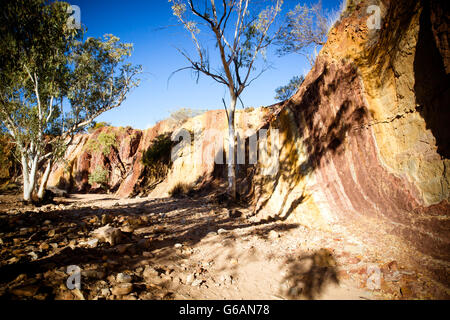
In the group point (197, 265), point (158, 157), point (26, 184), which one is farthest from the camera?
point (158, 157)

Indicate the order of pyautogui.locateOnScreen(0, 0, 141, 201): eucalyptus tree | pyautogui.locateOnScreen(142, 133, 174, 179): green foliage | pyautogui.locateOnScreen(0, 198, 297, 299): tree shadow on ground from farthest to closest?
pyautogui.locateOnScreen(142, 133, 174, 179): green foliage < pyautogui.locateOnScreen(0, 0, 141, 201): eucalyptus tree < pyautogui.locateOnScreen(0, 198, 297, 299): tree shadow on ground

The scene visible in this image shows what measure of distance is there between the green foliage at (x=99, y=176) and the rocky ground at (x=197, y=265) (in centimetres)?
1833

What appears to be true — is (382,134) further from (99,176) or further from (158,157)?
(99,176)

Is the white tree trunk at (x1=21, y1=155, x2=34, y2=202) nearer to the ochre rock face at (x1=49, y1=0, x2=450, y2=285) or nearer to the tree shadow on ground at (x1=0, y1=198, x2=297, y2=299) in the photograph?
the tree shadow on ground at (x1=0, y1=198, x2=297, y2=299)

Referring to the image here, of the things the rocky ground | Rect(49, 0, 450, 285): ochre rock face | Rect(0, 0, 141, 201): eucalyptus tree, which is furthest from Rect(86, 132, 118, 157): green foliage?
Rect(49, 0, 450, 285): ochre rock face

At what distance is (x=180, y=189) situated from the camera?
13703 millimetres

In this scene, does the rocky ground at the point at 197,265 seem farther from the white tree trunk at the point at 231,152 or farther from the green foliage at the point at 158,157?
the green foliage at the point at 158,157

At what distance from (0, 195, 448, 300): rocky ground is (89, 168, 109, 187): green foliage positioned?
18.3m

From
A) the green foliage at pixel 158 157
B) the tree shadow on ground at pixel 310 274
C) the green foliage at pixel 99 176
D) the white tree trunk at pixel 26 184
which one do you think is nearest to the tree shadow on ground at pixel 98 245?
the tree shadow on ground at pixel 310 274

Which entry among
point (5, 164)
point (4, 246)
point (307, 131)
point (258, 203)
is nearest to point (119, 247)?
point (4, 246)

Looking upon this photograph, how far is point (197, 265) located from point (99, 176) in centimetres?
2198

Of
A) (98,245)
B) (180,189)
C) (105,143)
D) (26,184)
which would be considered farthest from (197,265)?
(105,143)

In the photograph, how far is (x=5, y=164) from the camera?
1587 cm

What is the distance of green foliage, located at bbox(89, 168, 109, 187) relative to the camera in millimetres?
Result: 20939
